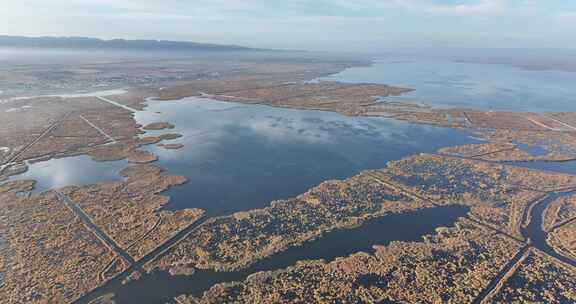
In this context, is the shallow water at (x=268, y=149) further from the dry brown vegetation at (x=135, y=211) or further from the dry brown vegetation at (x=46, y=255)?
the dry brown vegetation at (x=46, y=255)

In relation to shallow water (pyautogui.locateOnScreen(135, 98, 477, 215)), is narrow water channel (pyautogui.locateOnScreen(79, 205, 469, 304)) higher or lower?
lower

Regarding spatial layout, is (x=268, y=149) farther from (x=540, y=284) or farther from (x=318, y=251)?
(x=540, y=284)

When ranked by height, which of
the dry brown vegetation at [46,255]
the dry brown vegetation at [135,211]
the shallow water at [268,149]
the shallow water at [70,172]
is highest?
the shallow water at [268,149]

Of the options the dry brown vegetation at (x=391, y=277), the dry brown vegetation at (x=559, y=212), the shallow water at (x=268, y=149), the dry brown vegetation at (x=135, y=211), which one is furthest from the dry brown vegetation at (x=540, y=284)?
the dry brown vegetation at (x=135, y=211)

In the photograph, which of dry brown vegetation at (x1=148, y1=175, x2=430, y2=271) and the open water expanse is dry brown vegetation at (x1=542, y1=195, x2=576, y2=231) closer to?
the open water expanse

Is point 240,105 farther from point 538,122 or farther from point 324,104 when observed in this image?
point 538,122

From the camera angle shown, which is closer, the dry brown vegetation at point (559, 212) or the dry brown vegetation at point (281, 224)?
the dry brown vegetation at point (281, 224)

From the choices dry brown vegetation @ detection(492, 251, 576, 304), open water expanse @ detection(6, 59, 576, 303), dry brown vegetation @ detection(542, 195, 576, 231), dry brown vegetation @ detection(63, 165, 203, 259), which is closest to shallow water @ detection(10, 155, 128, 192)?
open water expanse @ detection(6, 59, 576, 303)

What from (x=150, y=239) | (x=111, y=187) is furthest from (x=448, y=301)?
(x=111, y=187)
